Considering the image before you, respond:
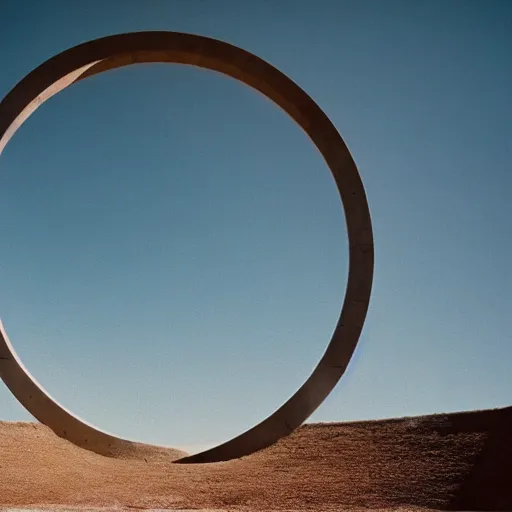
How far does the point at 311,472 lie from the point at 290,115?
5848mm

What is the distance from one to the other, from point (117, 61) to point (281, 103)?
297 centimetres

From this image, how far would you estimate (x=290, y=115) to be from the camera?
414 inches

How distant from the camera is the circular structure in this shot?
9.25 metres

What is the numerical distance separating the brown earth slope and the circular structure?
50 centimetres

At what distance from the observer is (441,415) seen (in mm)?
11094

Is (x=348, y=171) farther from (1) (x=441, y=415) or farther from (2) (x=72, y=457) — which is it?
(2) (x=72, y=457)

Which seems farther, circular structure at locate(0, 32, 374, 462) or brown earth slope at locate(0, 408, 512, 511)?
circular structure at locate(0, 32, 374, 462)

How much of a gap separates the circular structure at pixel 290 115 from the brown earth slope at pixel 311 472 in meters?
0.50

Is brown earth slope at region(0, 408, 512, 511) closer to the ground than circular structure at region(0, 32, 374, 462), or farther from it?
closer to the ground

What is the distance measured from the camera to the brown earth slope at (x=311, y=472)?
812 centimetres

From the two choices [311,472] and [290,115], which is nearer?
[311,472]

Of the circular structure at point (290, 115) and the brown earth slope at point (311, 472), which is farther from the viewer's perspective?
the circular structure at point (290, 115)

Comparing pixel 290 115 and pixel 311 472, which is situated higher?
pixel 290 115

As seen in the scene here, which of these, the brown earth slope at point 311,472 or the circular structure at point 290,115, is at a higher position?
the circular structure at point 290,115
